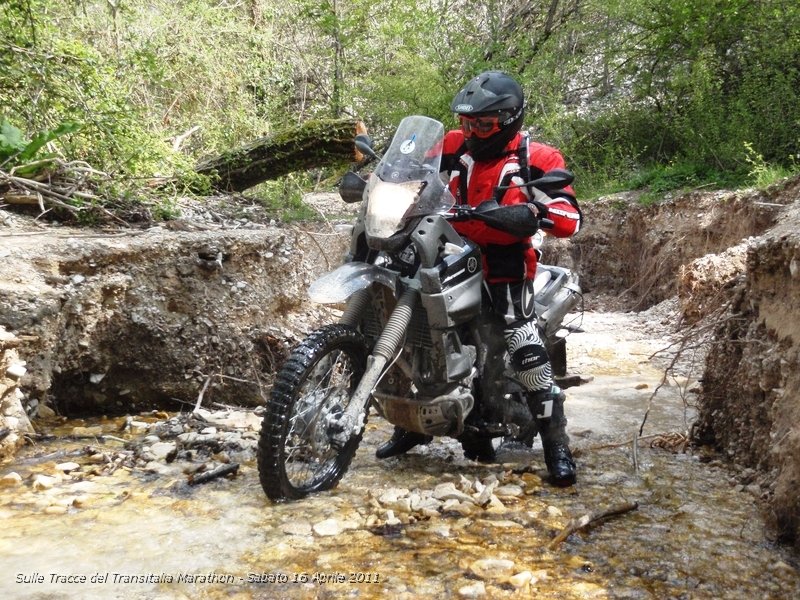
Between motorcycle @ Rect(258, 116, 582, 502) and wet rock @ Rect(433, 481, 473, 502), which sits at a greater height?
motorcycle @ Rect(258, 116, 582, 502)

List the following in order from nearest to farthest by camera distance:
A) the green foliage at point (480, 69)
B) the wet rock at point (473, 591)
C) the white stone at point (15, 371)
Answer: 1. the wet rock at point (473, 591)
2. the white stone at point (15, 371)
3. the green foliage at point (480, 69)

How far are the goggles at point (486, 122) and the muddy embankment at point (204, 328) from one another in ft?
4.82

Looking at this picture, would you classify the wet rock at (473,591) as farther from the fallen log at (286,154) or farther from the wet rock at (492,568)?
the fallen log at (286,154)

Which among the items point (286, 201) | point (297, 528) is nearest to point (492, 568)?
point (297, 528)

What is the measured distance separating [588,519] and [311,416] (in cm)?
130

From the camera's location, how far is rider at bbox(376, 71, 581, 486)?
3770mm

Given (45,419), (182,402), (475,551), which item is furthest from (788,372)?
(45,419)

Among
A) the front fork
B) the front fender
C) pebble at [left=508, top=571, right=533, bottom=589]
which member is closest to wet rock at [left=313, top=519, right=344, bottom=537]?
the front fork

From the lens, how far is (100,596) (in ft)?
8.60

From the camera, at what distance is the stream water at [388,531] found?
278 cm

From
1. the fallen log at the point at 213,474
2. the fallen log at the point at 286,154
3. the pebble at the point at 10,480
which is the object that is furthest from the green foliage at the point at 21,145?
the fallen log at the point at 213,474

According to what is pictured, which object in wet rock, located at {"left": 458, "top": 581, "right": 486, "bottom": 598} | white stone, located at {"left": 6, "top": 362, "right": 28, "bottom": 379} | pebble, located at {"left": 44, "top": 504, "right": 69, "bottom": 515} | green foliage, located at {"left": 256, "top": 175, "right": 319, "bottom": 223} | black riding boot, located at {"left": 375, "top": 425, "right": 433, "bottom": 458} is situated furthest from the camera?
green foliage, located at {"left": 256, "top": 175, "right": 319, "bottom": 223}

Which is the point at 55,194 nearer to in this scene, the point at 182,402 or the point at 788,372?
the point at 182,402

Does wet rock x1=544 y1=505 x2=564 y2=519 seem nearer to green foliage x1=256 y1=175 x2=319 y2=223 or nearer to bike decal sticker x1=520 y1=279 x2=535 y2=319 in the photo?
bike decal sticker x1=520 y1=279 x2=535 y2=319
